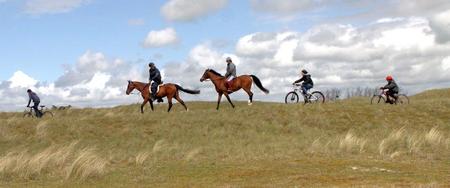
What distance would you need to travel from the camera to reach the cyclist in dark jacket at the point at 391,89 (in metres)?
34.8

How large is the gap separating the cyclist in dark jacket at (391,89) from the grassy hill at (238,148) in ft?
3.78

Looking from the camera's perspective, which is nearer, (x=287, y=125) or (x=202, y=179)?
(x=202, y=179)

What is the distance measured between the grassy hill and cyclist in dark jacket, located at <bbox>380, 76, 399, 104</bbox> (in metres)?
1.15

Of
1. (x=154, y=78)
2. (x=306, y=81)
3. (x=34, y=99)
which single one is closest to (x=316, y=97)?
(x=306, y=81)

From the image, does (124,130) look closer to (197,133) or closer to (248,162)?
(197,133)

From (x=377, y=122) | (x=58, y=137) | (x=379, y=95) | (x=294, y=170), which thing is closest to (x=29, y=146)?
(x=58, y=137)

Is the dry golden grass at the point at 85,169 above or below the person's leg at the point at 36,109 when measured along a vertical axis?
below

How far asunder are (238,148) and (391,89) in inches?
602

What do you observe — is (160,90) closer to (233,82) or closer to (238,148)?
(233,82)

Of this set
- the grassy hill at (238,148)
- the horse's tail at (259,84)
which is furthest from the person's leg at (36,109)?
the horse's tail at (259,84)

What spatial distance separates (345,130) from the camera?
30.9 m

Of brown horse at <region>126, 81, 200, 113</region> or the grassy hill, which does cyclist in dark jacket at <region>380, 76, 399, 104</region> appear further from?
brown horse at <region>126, 81, 200, 113</region>

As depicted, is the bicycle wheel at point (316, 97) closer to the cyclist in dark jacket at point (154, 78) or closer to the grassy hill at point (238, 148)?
the grassy hill at point (238, 148)

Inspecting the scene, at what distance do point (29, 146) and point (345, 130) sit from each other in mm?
15862
